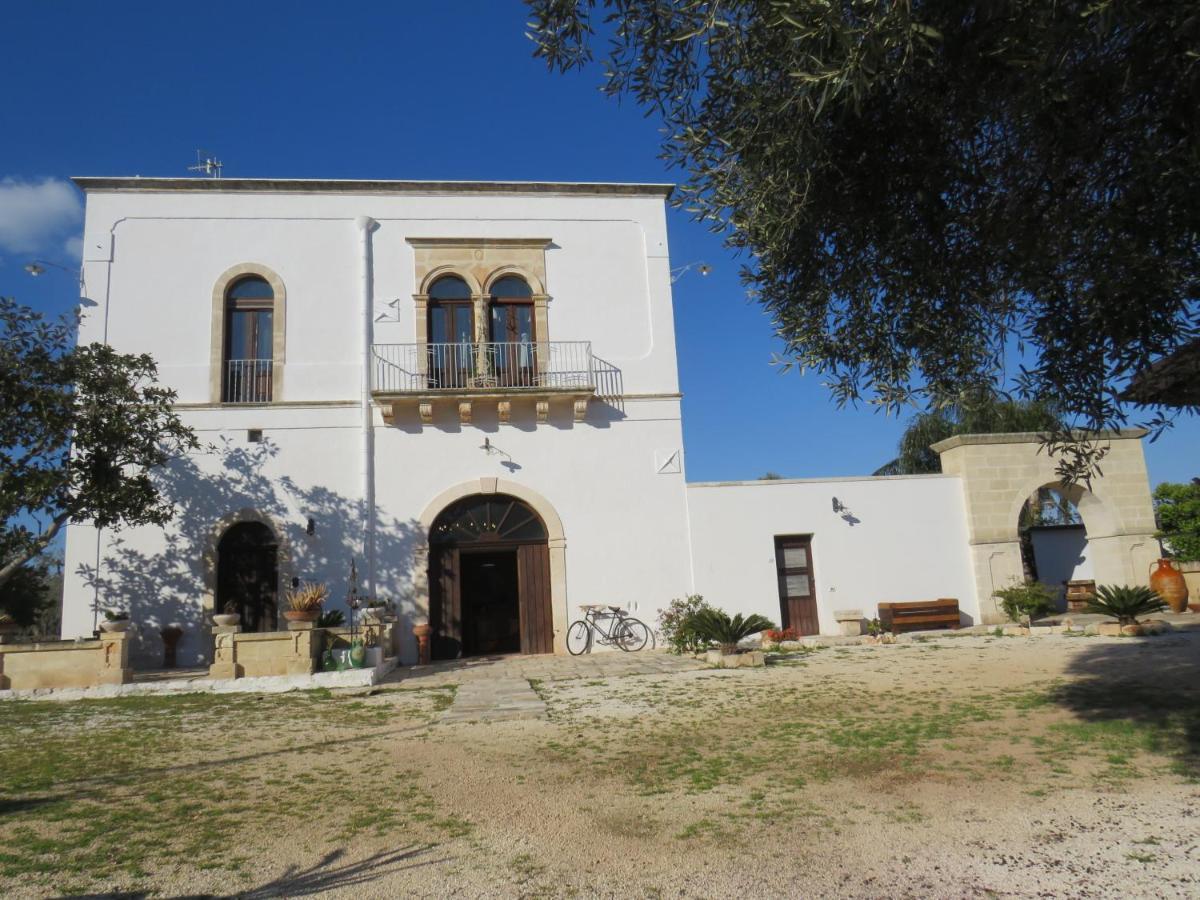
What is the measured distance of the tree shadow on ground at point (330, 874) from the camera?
3426 mm

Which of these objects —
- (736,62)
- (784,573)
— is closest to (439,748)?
(736,62)

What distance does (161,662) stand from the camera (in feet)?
42.5

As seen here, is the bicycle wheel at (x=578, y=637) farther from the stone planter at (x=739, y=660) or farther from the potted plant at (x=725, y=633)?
the stone planter at (x=739, y=660)

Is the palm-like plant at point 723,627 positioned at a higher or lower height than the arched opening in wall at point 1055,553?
lower

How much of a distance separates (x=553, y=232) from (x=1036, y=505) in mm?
14495

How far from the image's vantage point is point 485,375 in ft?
46.8

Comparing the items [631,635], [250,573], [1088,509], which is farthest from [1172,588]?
[250,573]

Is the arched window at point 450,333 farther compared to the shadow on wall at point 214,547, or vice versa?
the arched window at point 450,333

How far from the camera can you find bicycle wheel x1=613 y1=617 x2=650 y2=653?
1391 cm

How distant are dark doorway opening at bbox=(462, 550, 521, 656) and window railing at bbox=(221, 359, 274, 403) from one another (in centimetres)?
434

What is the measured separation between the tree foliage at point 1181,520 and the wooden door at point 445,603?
1255 centimetres

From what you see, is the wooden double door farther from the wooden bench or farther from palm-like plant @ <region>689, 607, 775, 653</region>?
the wooden bench

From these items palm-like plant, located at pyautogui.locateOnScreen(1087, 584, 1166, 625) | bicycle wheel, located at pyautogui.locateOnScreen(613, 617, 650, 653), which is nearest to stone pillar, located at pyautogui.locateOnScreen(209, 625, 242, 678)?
bicycle wheel, located at pyautogui.locateOnScreen(613, 617, 650, 653)

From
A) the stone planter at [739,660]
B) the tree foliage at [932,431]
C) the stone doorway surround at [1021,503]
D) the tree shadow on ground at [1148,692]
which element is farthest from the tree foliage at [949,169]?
the tree foliage at [932,431]
